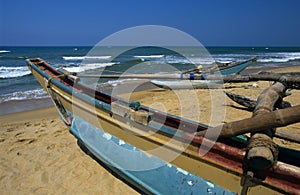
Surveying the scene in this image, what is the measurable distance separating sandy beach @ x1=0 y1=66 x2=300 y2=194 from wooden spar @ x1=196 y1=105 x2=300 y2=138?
4.82 feet

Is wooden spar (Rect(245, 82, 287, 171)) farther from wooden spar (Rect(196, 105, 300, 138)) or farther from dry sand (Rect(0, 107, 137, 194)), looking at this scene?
dry sand (Rect(0, 107, 137, 194))

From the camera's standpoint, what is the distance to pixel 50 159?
346 centimetres

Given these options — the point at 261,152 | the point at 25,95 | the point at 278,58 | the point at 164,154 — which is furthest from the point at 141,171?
the point at 278,58

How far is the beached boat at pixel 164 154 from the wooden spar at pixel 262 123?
0.13 meters

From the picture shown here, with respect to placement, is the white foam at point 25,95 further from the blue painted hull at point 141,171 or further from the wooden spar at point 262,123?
the wooden spar at point 262,123

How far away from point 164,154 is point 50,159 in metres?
2.17

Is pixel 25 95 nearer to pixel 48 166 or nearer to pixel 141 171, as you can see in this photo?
pixel 48 166

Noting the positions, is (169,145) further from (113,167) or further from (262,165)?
(113,167)

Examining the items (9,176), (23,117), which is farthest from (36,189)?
(23,117)

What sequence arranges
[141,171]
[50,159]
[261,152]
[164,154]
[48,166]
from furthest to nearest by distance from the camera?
[50,159], [48,166], [141,171], [164,154], [261,152]

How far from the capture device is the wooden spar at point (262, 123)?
1518 millimetres

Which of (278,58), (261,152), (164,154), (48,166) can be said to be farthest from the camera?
(278,58)

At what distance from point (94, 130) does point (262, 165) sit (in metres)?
2.34

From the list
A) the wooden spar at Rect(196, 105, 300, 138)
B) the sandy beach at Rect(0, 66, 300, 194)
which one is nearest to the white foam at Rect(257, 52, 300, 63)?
the sandy beach at Rect(0, 66, 300, 194)
